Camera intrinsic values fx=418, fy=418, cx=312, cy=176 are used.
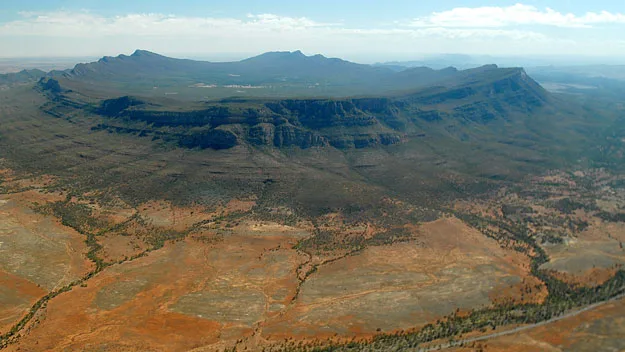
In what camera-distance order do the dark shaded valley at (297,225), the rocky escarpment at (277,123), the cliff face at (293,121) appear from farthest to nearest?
the cliff face at (293,121), the rocky escarpment at (277,123), the dark shaded valley at (297,225)

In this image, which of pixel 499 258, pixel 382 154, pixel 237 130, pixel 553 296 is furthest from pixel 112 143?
pixel 553 296

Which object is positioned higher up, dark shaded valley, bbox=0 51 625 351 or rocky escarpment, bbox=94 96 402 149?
rocky escarpment, bbox=94 96 402 149

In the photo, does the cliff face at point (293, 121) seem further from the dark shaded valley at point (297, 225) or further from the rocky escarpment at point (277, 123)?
the dark shaded valley at point (297, 225)

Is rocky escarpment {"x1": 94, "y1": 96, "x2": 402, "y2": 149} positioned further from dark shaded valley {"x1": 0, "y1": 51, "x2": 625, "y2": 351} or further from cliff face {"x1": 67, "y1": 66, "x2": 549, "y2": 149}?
dark shaded valley {"x1": 0, "y1": 51, "x2": 625, "y2": 351}

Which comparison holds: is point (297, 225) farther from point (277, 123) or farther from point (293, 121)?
point (293, 121)

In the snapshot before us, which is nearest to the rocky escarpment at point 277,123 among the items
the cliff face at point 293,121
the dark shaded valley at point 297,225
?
the cliff face at point 293,121

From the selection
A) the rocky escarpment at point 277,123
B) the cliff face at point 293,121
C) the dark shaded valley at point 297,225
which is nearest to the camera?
the dark shaded valley at point 297,225

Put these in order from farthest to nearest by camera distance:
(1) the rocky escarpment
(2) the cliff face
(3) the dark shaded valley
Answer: (2) the cliff face, (1) the rocky escarpment, (3) the dark shaded valley

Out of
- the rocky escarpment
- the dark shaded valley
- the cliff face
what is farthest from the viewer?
the cliff face

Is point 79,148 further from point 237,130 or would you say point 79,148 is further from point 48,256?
point 48,256

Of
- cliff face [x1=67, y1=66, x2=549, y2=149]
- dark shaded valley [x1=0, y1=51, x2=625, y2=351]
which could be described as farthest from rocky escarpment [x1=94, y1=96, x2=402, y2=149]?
dark shaded valley [x1=0, y1=51, x2=625, y2=351]

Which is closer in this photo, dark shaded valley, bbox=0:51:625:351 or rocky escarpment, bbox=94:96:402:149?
dark shaded valley, bbox=0:51:625:351

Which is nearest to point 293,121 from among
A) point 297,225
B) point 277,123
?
point 277,123
